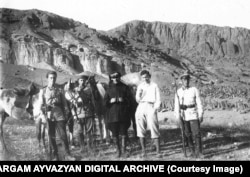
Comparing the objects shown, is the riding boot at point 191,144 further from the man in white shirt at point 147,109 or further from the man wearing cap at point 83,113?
the man wearing cap at point 83,113

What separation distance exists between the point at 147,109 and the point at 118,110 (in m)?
0.59

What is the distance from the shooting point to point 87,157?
7344mm

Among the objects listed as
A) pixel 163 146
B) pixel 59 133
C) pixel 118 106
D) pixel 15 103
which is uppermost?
pixel 15 103

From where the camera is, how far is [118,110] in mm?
7270

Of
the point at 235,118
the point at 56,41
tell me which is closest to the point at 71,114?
the point at 235,118

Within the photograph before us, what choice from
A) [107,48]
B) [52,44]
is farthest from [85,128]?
[107,48]

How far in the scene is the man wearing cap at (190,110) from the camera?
23.1ft

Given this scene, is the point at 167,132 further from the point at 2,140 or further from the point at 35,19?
the point at 35,19

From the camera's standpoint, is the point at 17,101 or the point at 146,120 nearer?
the point at 146,120

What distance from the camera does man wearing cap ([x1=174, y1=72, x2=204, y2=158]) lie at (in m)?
7.04

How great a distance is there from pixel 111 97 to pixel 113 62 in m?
47.7

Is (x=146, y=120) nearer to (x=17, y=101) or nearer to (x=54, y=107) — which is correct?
(x=54, y=107)

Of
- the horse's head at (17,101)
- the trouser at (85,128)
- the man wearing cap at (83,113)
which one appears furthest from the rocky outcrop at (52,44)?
the trouser at (85,128)

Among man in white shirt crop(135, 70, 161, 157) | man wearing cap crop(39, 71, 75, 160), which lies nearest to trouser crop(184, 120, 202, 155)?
man in white shirt crop(135, 70, 161, 157)
